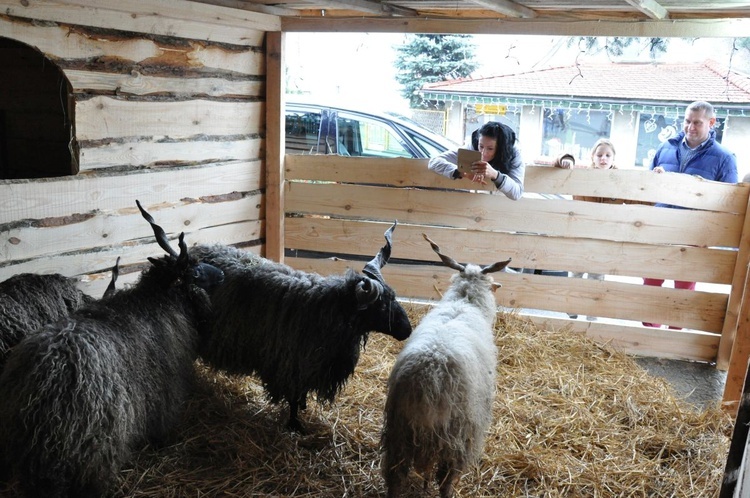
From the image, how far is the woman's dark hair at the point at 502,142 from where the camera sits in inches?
234

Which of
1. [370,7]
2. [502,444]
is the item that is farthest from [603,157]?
[502,444]

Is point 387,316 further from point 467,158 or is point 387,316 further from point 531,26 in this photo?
point 531,26

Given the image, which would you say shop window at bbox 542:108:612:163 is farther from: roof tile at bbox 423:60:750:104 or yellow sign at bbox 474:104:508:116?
yellow sign at bbox 474:104:508:116

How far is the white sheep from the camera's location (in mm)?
3369

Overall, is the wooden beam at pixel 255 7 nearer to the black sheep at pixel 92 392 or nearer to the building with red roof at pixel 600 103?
the black sheep at pixel 92 392

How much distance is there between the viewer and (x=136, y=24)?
5023 mm

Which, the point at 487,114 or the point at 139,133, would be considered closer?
the point at 139,133

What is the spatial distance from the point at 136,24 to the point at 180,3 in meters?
0.51

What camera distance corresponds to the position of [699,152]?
6.07m

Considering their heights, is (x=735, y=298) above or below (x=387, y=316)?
below

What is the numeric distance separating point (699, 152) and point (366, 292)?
4021 millimetres

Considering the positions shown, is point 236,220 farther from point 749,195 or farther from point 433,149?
point 749,195

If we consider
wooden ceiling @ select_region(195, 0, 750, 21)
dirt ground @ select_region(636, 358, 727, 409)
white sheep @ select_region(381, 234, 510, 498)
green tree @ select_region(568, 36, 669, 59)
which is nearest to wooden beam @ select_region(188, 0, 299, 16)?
wooden ceiling @ select_region(195, 0, 750, 21)

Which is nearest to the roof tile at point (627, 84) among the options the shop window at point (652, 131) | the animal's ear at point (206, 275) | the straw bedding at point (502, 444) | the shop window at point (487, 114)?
the shop window at point (487, 114)
